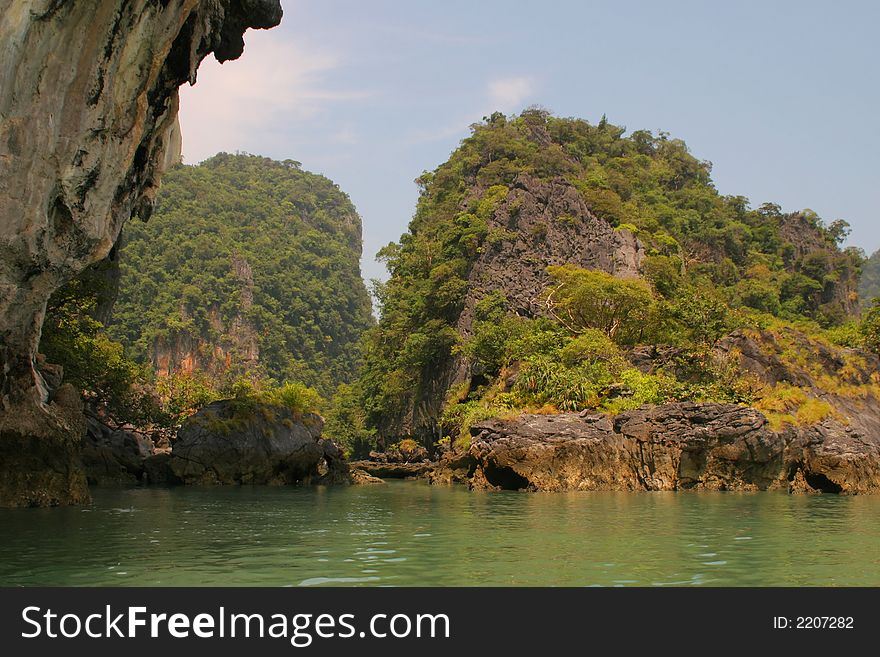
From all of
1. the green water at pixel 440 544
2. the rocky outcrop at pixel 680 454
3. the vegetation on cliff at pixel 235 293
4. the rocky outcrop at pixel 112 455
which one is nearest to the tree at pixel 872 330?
the rocky outcrop at pixel 680 454

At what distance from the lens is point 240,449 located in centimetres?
2978

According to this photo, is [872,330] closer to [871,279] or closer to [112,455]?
[112,455]

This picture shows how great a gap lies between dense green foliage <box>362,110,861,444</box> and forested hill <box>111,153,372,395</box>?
2446 centimetres

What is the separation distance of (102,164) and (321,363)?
7897 centimetres

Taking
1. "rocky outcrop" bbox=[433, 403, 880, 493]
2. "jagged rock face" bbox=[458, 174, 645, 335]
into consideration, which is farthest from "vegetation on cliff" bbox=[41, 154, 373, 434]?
"rocky outcrop" bbox=[433, 403, 880, 493]

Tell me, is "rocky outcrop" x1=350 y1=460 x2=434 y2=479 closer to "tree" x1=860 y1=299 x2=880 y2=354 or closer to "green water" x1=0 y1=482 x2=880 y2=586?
"tree" x1=860 y1=299 x2=880 y2=354

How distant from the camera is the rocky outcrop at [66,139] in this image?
11.9 metres

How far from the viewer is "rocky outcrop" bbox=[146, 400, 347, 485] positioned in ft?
95.9

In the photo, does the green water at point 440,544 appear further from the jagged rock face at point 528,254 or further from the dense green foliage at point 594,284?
the jagged rock face at point 528,254

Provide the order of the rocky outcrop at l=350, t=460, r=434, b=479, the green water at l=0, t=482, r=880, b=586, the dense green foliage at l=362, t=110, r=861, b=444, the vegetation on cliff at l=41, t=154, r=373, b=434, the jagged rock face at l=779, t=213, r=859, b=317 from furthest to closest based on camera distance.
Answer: the vegetation on cliff at l=41, t=154, r=373, b=434
the jagged rock face at l=779, t=213, r=859, b=317
the rocky outcrop at l=350, t=460, r=434, b=479
the dense green foliage at l=362, t=110, r=861, b=444
the green water at l=0, t=482, r=880, b=586

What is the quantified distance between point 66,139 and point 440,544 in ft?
28.0

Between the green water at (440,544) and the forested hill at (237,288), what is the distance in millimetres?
57199
